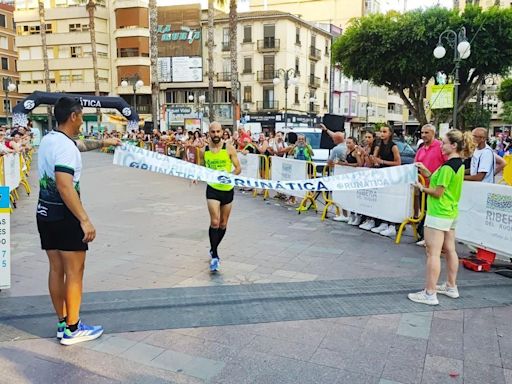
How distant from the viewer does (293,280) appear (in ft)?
18.4

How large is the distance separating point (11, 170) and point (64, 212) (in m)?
8.74

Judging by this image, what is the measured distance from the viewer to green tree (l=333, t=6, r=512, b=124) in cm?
2409

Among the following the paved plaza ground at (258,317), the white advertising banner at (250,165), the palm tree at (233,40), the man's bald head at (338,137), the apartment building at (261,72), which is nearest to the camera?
the paved plaza ground at (258,317)

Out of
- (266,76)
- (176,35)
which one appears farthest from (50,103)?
(176,35)

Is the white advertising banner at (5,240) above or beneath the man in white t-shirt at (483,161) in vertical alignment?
beneath

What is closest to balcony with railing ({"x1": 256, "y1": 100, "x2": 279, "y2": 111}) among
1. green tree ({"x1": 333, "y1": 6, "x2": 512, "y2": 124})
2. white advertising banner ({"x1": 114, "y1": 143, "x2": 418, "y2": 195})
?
green tree ({"x1": 333, "y1": 6, "x2": 512, "y2": 124})

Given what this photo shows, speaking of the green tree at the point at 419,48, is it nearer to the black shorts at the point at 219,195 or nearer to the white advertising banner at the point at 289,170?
the white advertising banner at the point at 289,170

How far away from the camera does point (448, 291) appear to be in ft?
16.5

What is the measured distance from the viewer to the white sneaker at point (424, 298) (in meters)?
4.78

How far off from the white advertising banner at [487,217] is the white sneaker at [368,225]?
2092mm

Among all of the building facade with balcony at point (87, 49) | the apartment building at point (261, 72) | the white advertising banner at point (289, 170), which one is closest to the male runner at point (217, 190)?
the white advertising banner at point (289, 170)

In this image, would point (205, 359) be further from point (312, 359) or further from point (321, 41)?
point (321, 41)

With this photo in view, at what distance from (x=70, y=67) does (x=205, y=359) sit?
55.1 meters

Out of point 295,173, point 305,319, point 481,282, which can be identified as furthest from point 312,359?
point 295,173
